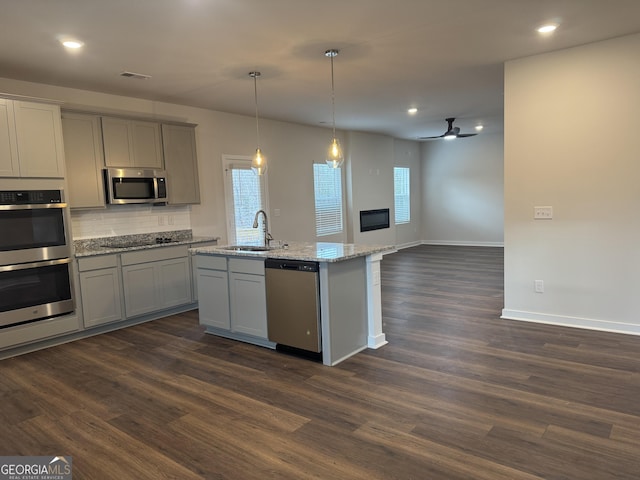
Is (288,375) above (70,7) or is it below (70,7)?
below

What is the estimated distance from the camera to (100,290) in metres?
4.68

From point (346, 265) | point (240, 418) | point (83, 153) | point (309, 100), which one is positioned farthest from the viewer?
point (309, 100)

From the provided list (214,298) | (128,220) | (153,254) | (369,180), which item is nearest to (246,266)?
(214,298)

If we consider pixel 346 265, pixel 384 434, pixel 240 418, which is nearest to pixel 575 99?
pixel 346 265

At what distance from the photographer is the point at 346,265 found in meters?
3.76

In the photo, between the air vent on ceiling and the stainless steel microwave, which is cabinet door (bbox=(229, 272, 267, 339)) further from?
the air vent on ceiling

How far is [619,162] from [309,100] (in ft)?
11.9

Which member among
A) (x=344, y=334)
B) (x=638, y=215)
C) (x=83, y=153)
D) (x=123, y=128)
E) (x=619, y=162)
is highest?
(x=123, y=128)

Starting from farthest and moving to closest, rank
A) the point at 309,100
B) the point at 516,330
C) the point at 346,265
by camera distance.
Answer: the point at 309,100 < the point at 516,330 < the point at 346,265

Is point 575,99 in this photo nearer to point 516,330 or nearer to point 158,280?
point 516,330

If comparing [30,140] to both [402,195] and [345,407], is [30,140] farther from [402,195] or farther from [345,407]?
[402,195]

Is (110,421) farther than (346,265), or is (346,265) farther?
(346,265)

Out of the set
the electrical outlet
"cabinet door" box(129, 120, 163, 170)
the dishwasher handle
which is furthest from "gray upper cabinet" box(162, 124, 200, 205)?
the electrical outlet

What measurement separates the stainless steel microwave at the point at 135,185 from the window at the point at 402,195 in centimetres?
636
